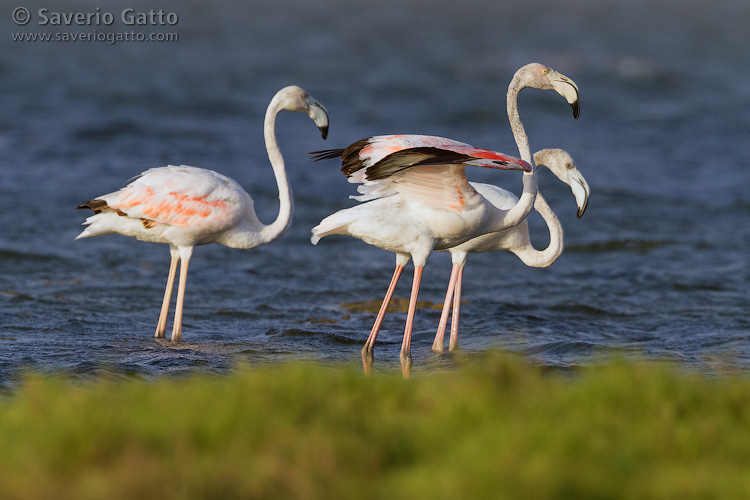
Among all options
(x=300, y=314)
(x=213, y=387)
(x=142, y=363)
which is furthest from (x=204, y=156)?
(x=213, y=387)

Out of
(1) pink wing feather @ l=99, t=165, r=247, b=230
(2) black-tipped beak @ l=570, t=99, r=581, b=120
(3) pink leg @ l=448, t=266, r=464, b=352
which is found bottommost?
(3) pink leg @ l=448, t=266, r=464, b=352

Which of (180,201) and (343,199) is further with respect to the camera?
(343,199)

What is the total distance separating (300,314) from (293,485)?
6682 millimetres

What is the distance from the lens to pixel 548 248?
858 centimetres

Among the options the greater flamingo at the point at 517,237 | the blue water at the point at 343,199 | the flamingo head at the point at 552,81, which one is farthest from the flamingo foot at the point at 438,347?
the flamingo head at the point at 552,81

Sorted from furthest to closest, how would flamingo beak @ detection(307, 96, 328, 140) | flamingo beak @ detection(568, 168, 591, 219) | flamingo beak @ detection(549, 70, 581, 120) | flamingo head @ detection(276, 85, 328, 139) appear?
flamingo beak @ detection(307, 96, 328, 140)
flamingo head @ detection(276, 85, 328, 139)
flamingo beak @ detection(568, 168, 591, 219)
flamingo beak @ detection(549, 70, 581, 120)

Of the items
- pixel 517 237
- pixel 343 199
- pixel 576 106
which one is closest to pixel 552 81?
pixel 576 106

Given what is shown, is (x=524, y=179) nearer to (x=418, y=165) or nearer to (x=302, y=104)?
(x=418, y=165)

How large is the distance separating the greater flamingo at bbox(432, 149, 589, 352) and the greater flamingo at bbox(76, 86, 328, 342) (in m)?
1.61

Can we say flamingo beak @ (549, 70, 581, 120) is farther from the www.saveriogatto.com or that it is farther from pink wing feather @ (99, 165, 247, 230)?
the www.saveriogatto.com

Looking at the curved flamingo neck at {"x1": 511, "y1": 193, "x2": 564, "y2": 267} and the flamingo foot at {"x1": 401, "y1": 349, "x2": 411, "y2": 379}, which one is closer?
the flamingo foot at {"x1": 401, "y1": 349, "x2": 411, "y2": 379}

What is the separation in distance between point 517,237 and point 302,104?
7.64 ft

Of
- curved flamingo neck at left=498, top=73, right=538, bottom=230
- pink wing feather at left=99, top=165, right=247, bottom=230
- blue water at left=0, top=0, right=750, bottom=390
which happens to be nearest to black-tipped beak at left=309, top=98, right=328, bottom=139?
pink wing feather at left=99, top=165, right=247, bottom=230

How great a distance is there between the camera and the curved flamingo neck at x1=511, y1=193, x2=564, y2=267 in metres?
8.56
